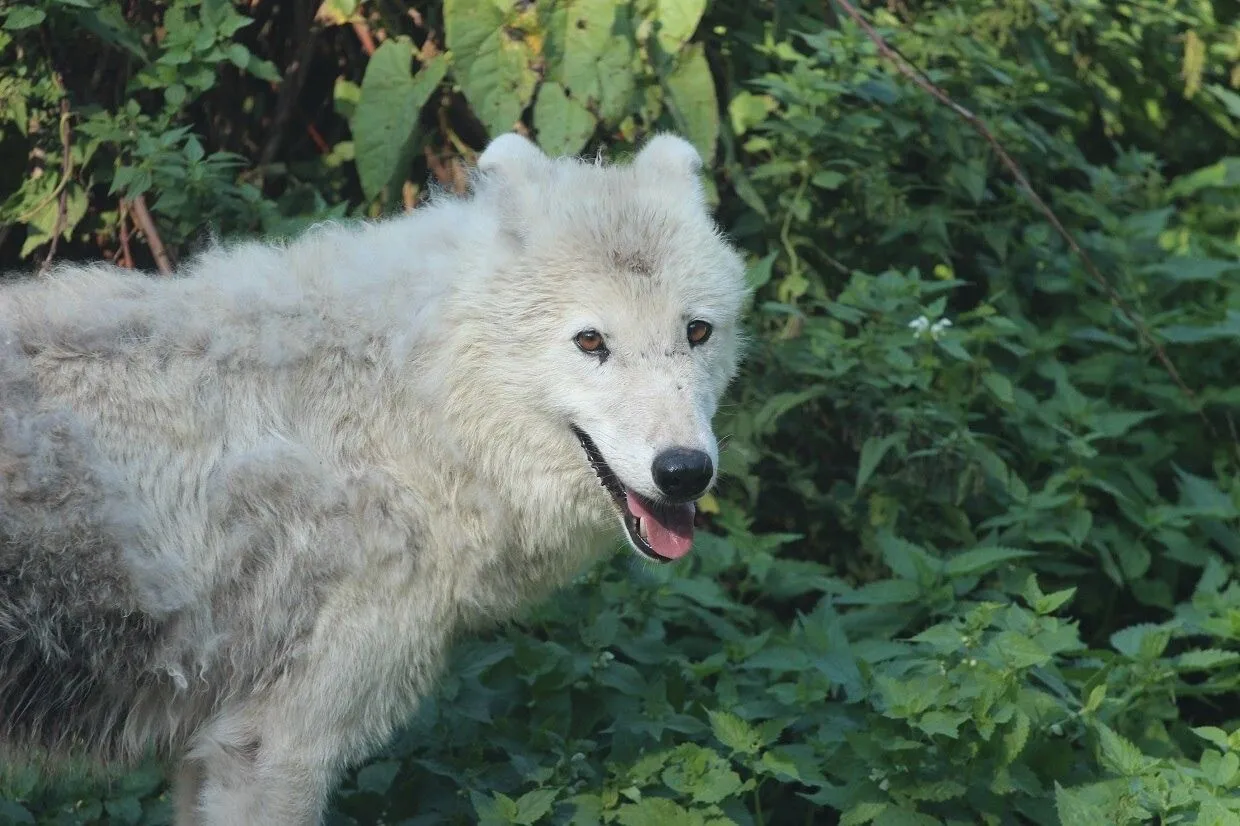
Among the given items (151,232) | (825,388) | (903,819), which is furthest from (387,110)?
(903,819)

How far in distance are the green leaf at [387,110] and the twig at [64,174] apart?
39.5 inches

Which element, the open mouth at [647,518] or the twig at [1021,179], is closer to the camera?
the open mouth at [647,518]

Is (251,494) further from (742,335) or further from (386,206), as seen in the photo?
(386,206)

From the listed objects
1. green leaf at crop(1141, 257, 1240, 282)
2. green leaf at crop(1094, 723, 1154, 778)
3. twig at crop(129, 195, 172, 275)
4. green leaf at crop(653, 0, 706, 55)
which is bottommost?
green leaf at crop(1141, 257, 1240, 282)

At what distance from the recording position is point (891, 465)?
566 cm

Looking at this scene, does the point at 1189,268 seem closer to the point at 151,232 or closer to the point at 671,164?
the point at 671,164

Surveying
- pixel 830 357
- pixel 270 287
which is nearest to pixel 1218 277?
pixel 830 357

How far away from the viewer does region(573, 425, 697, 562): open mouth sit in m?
3.59

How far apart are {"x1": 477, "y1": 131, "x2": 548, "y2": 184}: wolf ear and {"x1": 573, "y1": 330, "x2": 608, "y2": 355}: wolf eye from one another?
458 mm

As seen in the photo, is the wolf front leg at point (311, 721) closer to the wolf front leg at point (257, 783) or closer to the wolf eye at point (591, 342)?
the wolf front leg at point (257, 783)

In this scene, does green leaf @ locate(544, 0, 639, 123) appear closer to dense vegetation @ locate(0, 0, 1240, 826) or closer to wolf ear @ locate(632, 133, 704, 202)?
dense vegetation @ locate(0, 0, 1240, 826)

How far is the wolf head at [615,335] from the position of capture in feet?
11.6

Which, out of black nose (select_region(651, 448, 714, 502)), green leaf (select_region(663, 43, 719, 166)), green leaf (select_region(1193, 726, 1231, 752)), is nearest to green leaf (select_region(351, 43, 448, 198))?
green leaf (select_region(663, 43, 719, 166))

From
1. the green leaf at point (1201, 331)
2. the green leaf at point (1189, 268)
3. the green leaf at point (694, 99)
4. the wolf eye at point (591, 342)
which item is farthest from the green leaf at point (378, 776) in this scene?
the green leaf at point (1189, 268)
